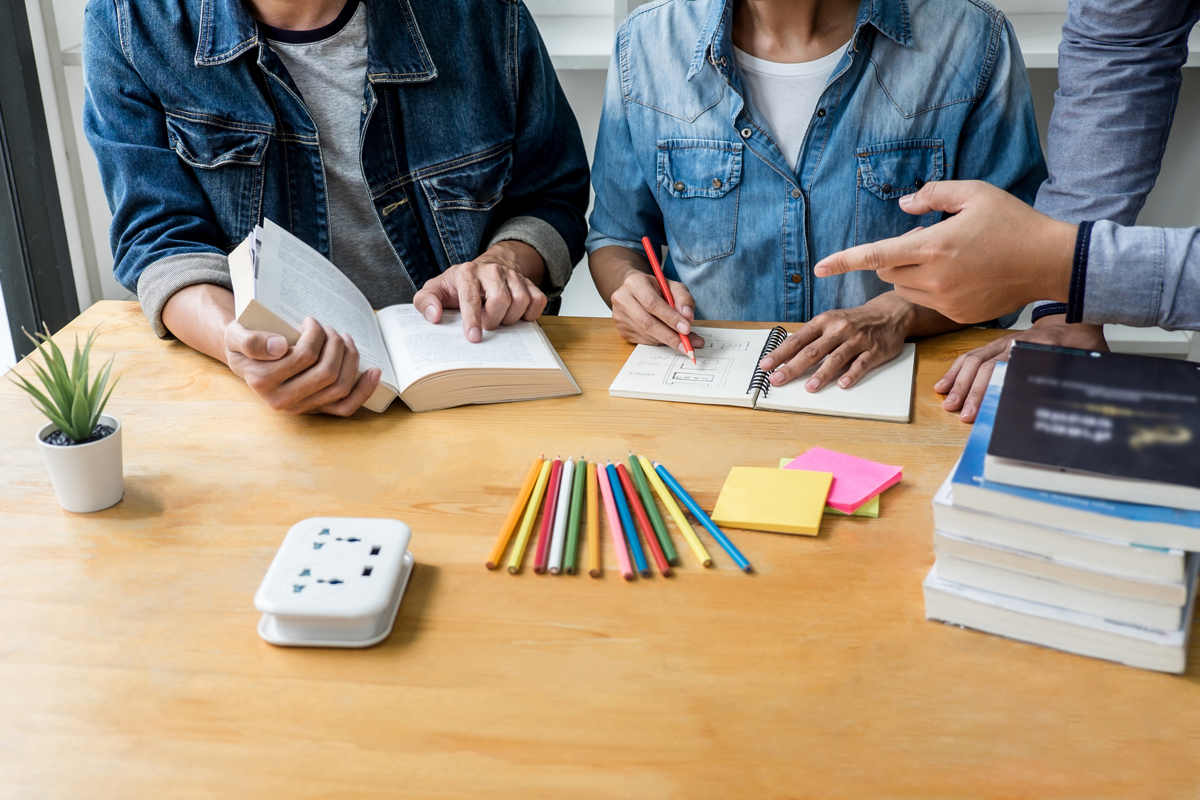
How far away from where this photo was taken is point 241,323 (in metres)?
1.01

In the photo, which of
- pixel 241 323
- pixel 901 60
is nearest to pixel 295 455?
pixel 241 323

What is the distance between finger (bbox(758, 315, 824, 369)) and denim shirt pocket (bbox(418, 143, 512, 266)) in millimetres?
598

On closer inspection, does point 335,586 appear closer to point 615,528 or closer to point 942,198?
point 615,528

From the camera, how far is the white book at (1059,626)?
2.22 feet

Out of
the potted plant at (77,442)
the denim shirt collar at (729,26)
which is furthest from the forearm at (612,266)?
the potted plant at (77,442)

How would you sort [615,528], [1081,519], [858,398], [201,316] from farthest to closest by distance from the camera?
[201,316]
[858,398]
[615,528]
[1081,519]

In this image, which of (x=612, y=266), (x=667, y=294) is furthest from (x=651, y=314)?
(x=612, y=266)

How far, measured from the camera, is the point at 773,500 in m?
0.88

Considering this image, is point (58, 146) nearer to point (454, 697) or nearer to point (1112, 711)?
point (454, 697)

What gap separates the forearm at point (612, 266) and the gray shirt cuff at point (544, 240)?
0.05 m

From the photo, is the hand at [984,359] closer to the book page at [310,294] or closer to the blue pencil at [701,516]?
the blue pencil at [701,516]

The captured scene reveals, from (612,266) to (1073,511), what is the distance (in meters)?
0.92

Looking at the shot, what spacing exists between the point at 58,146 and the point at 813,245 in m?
2.01

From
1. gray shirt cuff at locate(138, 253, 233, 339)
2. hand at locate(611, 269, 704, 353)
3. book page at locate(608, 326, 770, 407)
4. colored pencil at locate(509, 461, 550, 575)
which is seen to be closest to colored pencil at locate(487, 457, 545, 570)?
colored pencil at locate(509, 461, 550, 575)
